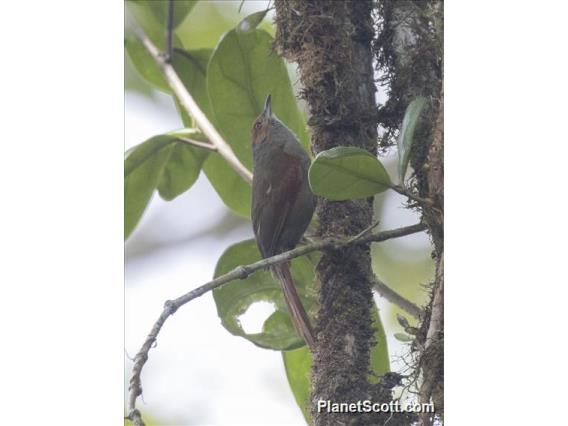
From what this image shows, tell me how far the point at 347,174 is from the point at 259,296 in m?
0.75

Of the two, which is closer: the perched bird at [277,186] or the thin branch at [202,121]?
the perched bird at [277,186]

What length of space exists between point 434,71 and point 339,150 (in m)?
0.41

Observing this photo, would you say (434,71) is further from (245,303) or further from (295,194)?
(245,303)

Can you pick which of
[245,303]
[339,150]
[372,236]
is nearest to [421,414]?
[372,236]

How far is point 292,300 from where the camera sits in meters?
2.32

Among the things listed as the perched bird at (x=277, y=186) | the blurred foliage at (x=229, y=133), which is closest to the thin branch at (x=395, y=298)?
the blurred foliage at (x=229, y=133)

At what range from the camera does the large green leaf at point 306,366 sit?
193 centimetres

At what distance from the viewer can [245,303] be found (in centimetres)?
246

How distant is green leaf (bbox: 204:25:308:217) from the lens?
2.56 meters

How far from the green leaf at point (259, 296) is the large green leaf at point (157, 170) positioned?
368 mm

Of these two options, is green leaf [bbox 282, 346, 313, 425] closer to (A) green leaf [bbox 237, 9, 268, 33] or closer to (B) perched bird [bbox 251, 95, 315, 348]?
(B) perched bird [bbox 251, 95, 315, 348]

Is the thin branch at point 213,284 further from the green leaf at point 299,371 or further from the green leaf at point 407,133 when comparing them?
the green leaf at point 299,371

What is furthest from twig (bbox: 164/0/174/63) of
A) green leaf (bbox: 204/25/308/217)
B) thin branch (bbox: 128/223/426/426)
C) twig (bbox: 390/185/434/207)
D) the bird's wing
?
twig (bbox: 390/185/434/207)

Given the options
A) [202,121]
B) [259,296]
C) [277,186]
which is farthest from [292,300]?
[202,121]
